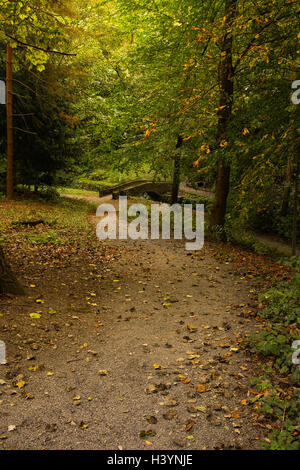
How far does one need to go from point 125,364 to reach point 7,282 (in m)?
2.43

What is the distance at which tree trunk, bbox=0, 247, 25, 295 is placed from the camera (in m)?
5.52

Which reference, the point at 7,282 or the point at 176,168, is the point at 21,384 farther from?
the point at 176,168

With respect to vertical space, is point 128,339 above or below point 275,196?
below

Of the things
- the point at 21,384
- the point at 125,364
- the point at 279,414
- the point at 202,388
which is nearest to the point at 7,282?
the point at 21,384

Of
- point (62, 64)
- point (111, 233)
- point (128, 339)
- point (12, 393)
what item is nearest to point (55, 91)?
point (62, 64)

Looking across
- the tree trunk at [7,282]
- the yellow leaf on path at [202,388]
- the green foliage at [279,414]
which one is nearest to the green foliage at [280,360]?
the green foliage at [279,414]

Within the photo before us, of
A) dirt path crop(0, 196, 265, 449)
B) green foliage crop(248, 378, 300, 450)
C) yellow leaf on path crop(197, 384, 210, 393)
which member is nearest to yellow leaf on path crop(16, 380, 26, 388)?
dirt path crop(0, 196, 265, 449)

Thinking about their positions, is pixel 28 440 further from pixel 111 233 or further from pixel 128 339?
pixel 111 233

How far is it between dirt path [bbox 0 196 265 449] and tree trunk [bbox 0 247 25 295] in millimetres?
205

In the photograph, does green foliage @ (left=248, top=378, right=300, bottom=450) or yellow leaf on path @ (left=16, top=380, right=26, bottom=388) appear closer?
green foliage @ (left=248, top=378, right=300, bottom=450)

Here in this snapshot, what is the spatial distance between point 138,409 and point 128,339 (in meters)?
1.52

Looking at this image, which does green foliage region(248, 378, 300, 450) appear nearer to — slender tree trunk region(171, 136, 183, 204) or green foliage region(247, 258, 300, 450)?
green foliage region(247, 258, 300, 450)

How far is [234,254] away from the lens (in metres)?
10.2

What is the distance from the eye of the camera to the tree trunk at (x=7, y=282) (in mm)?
5523
